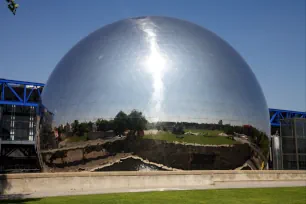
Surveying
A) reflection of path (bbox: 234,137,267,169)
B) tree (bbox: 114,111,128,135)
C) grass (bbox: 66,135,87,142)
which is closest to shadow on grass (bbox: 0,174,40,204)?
grass (bbox: 66,135,87,142)

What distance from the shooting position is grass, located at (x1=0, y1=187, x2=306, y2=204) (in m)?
11.6

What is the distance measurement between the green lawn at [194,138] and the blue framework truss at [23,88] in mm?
34301

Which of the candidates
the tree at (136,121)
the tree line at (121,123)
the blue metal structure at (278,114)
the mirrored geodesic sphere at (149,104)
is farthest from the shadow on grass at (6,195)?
the blue metal structure at (278,114)

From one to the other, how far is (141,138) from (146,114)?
3.05 feet

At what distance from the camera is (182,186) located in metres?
16.0

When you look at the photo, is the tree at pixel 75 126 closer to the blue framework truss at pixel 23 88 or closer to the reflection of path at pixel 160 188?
the reflection of path at pixel 160 188

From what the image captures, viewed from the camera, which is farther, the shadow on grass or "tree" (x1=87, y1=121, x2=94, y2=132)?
"tree" (x1=87, y1=121, x2=94, y2=132)

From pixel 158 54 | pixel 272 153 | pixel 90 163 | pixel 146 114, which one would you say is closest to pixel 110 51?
pixel 158 54

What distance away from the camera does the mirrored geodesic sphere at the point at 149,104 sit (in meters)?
14.1

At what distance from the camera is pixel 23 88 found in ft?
161

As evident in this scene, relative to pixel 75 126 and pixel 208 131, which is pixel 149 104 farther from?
pixel 75 126

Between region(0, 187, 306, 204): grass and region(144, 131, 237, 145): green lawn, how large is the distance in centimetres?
195

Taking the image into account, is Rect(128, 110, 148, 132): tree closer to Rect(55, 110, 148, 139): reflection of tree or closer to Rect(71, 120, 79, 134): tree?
Rect(55, 110, 148, 139): reflection of tree

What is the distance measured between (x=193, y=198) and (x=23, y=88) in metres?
41.3
